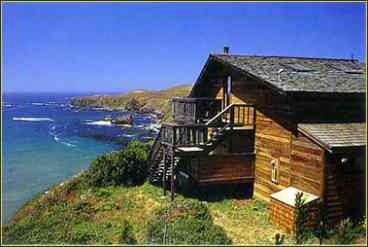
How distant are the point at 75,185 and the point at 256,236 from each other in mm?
13479

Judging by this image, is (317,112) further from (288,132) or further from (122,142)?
(122,142)

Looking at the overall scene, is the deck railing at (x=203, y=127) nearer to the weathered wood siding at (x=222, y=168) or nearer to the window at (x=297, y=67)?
the weathered wood siding at (x=222, y=168)

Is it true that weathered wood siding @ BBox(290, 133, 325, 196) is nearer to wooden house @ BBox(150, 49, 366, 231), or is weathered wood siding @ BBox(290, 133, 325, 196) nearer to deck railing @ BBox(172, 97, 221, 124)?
wooden house @ BBox(150, 49, 366, 231)

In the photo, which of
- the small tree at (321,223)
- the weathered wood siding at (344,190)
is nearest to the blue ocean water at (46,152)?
the small tree at (321,223)

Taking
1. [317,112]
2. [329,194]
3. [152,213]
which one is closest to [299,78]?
[317,112]

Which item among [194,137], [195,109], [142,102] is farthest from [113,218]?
[142,102]

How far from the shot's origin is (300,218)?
43.5ft

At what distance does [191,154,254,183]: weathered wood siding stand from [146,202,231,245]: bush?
1439mm

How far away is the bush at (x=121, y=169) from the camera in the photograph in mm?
23047

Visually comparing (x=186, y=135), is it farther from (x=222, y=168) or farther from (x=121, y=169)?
(x=121, y=169)

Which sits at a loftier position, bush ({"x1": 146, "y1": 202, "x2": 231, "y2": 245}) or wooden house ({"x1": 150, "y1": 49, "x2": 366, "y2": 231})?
wooden house ({"x1": 150, "y1": 49, "x2": 366, "y2": 231})

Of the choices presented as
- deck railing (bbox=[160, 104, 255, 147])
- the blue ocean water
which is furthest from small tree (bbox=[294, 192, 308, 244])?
the blue ocean water

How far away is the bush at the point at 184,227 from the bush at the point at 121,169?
551 centimetres

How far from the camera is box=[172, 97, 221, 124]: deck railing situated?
20.6 m
